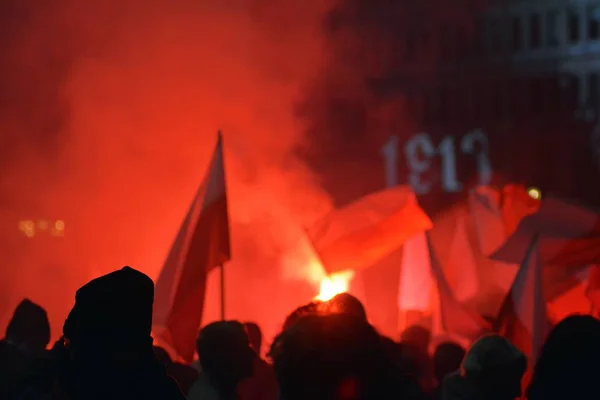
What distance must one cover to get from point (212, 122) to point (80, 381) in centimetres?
1309

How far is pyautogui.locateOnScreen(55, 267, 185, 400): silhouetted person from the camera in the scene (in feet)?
8.00

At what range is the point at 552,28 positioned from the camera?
36375 mm

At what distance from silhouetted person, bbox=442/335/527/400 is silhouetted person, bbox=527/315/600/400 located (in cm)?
80

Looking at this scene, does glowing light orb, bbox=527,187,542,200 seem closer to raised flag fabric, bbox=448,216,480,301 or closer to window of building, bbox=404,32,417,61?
raised flag fabric, bbox=448,216,480,301

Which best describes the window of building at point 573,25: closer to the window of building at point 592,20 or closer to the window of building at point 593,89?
the window of building at point 592,20

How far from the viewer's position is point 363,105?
116 ft

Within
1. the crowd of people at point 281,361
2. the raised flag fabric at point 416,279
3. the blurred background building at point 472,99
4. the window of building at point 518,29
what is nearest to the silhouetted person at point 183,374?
the crowd of people at point 281,361

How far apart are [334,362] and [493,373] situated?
157 centimetres

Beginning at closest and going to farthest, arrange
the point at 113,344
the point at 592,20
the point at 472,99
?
the point at 113,344 < the point at 592,20 < the point at 472,99

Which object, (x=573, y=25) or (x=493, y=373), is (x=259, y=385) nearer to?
(x=493, y=373)

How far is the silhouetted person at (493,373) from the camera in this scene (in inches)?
135

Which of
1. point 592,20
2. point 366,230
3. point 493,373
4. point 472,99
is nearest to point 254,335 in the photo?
point 493,373

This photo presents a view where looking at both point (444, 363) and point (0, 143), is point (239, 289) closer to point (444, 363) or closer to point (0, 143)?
point (0, 143)

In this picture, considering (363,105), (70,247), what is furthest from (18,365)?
(363,105)
